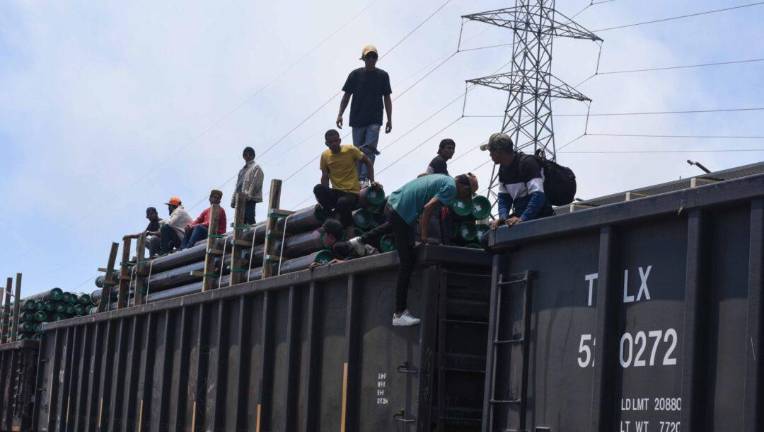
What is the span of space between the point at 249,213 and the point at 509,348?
7117 mm

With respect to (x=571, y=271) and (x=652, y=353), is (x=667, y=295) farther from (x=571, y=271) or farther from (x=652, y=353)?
(x=571, y=271)

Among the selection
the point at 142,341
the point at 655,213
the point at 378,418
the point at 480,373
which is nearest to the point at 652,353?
the point at 655,213

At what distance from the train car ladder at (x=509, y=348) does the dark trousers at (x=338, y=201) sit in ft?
9.00

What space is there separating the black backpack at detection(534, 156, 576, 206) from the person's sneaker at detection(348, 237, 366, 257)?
1816mm

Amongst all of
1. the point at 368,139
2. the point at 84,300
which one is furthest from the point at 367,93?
the point at 84,300

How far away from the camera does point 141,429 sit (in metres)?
13.2

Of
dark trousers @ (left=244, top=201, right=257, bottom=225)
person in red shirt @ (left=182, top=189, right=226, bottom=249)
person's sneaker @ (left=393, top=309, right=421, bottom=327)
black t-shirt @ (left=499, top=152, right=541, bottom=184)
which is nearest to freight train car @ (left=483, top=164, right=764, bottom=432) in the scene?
black t-shirt @ (left=499, top=152, right=541, bottom=184)

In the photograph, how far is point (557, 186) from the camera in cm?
817

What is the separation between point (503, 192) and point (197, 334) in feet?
16.0

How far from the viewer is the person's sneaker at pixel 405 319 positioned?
8.29 meters

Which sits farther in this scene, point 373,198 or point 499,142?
point 373,198

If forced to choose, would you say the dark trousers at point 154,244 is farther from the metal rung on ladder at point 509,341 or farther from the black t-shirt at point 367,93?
the metal rung on ladder at point 509,341

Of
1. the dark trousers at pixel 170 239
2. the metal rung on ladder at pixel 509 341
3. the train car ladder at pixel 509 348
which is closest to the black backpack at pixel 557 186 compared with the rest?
the train car ladder at pixel 509 348

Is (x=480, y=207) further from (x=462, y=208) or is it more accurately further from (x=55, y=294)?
(x=55, y=294)
